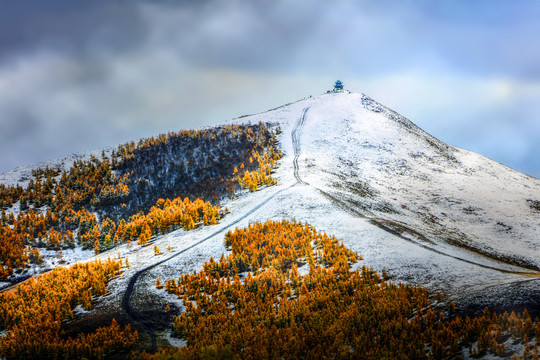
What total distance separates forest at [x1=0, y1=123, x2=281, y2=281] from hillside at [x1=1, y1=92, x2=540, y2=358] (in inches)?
71.3

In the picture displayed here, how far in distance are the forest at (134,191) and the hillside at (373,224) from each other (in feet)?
5.94

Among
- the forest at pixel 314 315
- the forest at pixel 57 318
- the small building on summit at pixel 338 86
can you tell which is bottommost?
the forest at pixel 57 318

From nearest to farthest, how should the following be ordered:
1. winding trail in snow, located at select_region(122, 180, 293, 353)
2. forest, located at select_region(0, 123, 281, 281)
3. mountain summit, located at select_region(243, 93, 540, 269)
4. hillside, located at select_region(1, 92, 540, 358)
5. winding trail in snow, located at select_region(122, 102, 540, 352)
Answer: winding trail in snow, located at select_region(122, 180, 293, 353) → winding trail in snow, located at select_region(122, 102, 540, 352) → hillside, located at select_region(1, 92, 540, 358) → mountain summit, located at select_region(243, 93, 540, 269) → forest, located at select_region(0, 123, 281, 281)

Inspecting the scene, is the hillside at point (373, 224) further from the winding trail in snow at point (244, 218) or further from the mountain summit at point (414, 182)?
the mountain summit at point (414, 182)

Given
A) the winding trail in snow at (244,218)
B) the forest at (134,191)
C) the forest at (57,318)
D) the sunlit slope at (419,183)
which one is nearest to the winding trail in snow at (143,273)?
the winding trail in snow at (244,218)

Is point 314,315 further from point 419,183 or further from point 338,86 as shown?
point 338,86

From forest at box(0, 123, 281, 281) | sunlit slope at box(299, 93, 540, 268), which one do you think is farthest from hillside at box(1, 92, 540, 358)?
forest at box(0, 123, 281, 281)

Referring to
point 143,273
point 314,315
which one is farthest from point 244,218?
point 314,315

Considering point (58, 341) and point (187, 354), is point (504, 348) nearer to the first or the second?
point (187, 354)

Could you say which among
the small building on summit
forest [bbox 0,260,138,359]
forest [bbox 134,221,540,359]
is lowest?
forest [bbox 0,260,138,359]

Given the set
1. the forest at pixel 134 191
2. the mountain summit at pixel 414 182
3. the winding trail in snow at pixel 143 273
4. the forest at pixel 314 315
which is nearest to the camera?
the forest at pixel 314 315

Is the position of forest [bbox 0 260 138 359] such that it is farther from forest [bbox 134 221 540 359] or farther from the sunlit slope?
the sunlit slope

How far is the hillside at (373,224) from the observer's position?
74.9 ft

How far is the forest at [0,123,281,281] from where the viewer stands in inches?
2029
